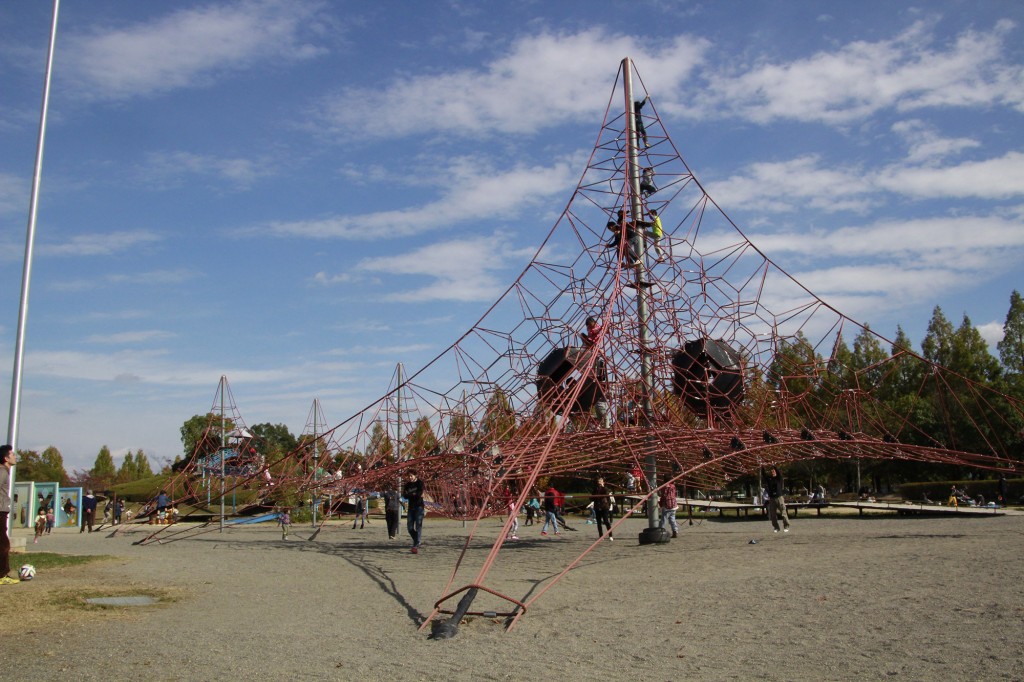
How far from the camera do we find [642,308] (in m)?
15.2

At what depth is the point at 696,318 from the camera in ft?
48.0

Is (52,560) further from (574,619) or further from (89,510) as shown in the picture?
(89,510)

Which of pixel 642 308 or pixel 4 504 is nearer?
pixel 4 504

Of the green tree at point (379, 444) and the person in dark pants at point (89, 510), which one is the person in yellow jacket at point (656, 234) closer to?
the green tree at point (379, 444)

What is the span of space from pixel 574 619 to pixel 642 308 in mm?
8128

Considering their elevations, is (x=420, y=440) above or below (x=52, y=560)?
above

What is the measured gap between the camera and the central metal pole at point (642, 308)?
44.0 feet

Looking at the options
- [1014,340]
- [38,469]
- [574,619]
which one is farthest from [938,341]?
[38,469]

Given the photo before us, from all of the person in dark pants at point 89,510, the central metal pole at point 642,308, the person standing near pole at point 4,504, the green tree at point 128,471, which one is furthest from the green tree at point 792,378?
the green tree at point 128,471

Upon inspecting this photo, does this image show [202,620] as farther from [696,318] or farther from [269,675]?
[696,318]

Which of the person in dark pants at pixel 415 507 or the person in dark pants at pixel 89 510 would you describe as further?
the person in dark pants at pixel 89 510

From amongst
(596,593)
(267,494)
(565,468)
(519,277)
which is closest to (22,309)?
(267,494)

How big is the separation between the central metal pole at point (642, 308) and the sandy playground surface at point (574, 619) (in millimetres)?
1497

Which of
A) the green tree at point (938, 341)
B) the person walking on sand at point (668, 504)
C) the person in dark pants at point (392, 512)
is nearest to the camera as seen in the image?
the person walking on sand at point (668, 504)
